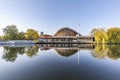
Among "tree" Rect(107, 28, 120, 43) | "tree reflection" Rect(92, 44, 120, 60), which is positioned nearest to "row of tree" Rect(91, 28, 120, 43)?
"tree" Rect(107, 28, 120, 43)

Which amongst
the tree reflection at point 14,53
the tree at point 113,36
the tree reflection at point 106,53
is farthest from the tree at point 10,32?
the tree reflection at point 106,53

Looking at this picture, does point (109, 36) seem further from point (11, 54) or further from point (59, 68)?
point (59, 68)

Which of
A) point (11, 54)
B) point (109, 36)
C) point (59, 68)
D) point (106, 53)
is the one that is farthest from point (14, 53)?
point (109, 36)

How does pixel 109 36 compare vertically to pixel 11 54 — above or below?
above

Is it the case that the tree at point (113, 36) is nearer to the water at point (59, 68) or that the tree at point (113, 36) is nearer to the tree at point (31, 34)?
the tree at point (31, 34)

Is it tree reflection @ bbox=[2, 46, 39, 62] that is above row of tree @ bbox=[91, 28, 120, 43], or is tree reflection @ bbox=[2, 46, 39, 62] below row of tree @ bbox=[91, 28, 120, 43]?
below

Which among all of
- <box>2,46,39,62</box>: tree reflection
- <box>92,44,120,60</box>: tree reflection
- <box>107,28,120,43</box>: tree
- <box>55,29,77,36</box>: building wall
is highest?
<box>55,29,77,36</box>: building wall

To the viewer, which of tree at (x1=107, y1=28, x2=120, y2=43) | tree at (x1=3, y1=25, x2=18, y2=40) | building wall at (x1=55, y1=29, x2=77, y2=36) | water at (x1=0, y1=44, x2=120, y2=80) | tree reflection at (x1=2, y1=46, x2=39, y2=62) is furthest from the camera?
building wall at (x1=55, y1=29, x2=77, y2=36)

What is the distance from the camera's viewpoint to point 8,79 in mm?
6945

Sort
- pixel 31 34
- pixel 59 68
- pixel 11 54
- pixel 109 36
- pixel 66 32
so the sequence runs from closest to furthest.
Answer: pixel 59 68
pixel 11 54
pixel 109 36
pixel 31 34
pixel 66 32

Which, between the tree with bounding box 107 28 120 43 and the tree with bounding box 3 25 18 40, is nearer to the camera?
the tree with bounding box 3 25 18 40

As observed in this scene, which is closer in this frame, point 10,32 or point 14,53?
point 14,53

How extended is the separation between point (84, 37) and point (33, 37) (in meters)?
23.9

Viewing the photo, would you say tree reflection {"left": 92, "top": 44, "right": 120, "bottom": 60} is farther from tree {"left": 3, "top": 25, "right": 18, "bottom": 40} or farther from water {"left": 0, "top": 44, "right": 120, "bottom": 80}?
tree {"left": 3, "top": 25, "right": 18, "bottom": 40}
